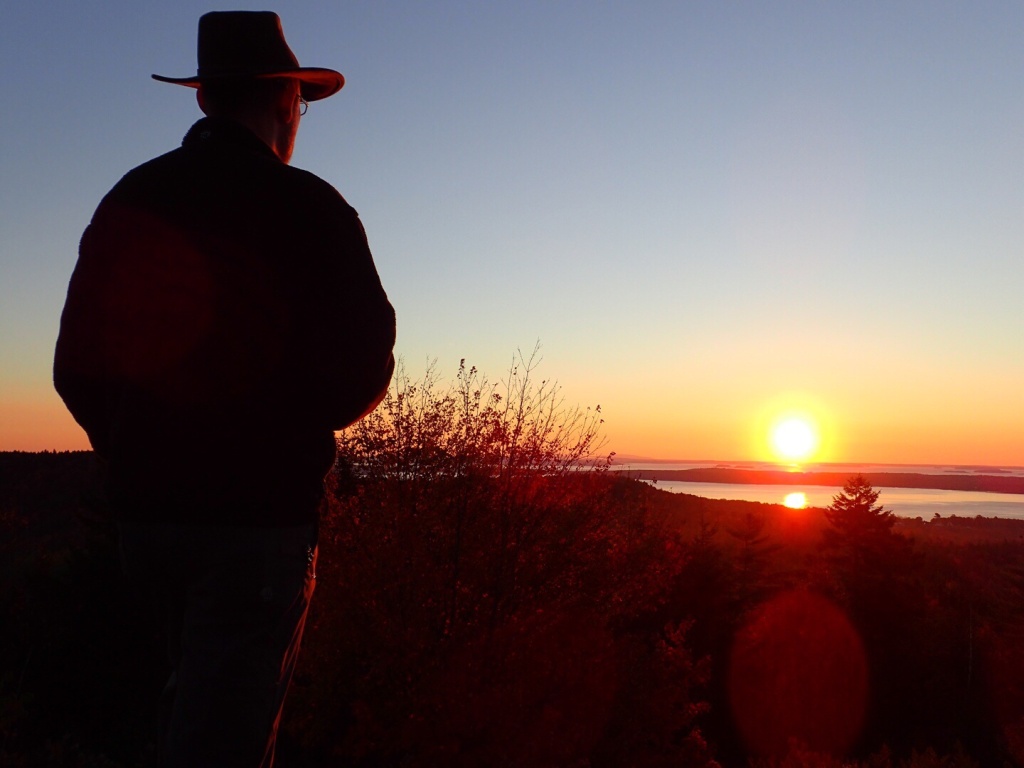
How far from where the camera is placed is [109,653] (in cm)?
1770

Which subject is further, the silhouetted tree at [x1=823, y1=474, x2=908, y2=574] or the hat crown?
the silhouetted tree at [x1=823, y1=474, x2=908, y2=574]

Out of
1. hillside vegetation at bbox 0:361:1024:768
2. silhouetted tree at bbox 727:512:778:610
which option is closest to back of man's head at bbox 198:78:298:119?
hillside vegetation at bbox 0:361:1024:768

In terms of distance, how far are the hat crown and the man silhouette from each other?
6.9 inches

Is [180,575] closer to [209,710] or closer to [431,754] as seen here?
[209,710]

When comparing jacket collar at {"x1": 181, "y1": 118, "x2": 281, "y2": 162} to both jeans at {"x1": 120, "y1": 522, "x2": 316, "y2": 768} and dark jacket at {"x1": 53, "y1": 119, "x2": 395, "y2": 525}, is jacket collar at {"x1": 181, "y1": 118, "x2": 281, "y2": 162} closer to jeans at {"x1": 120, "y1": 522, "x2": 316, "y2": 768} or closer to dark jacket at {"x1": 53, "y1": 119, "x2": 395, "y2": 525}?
dark jacket at {"x1": 53, "y1": 119, "x2": 395, "y2": 525}

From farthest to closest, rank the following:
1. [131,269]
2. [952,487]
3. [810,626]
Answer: [952,487] < [810,626] < [131,269]

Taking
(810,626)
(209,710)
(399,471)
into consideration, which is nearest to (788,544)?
(810,626)

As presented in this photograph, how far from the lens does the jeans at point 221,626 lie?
161 centimetres

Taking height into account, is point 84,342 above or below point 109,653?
above

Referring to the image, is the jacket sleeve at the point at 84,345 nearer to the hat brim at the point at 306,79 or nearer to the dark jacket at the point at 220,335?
the dark jacket at the point at 220,335

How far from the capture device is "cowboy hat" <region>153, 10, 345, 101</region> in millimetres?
1878

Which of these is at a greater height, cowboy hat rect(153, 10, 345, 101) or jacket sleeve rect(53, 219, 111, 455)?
cowboy hat rect(153, 10, 345, 101)

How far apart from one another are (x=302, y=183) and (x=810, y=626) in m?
34.3

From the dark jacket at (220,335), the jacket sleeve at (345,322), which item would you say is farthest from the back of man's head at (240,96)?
the jacket sleeve at (345,322)
